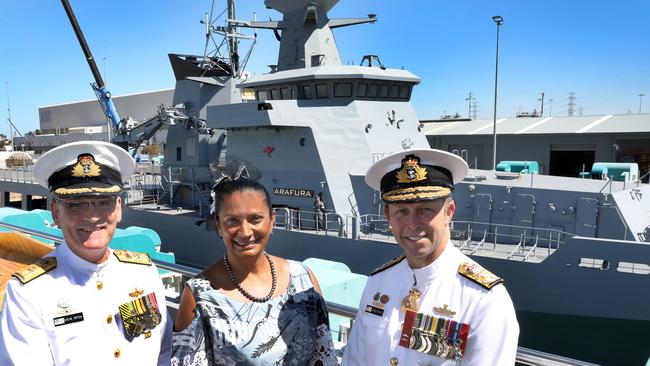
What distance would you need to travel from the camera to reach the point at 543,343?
24.3ft

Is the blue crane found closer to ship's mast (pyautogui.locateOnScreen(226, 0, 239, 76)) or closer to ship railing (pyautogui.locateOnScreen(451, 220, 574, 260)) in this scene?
ship's mast (pyautogui.locateOnScreen(226, 0, 239, 76))

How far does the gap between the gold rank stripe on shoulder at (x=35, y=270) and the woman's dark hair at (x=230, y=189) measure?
67 centimetres

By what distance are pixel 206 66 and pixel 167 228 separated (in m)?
5.75

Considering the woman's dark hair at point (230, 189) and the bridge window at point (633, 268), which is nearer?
the woman's dark hair at point (230, 189)

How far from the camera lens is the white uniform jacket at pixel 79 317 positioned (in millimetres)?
1570

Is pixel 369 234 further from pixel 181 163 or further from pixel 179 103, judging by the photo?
pixel 179 103

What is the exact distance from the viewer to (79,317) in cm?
173

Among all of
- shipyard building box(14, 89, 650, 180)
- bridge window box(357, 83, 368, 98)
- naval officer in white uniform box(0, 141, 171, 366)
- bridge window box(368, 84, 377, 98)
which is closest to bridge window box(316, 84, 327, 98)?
bridge window box(357, 83, 368, 98)

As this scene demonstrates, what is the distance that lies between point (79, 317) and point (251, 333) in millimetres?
693

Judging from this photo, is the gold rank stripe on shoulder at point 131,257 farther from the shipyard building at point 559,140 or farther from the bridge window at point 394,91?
the shipyard building at point 559,140

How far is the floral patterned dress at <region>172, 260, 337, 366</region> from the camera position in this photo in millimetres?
1588

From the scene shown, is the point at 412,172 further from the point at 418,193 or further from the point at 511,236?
the point at 511,236

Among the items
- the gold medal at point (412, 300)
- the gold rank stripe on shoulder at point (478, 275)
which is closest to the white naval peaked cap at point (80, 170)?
the gold medal at point (412, 300)

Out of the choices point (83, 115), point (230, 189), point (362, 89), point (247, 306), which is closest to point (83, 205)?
point (230, 189)
